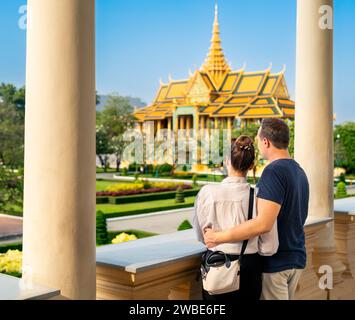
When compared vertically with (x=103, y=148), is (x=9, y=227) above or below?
below

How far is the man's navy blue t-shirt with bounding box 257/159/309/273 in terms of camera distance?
226 centimetres

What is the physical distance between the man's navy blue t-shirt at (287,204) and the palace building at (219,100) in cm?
3388

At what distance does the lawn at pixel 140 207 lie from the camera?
17.3 metres

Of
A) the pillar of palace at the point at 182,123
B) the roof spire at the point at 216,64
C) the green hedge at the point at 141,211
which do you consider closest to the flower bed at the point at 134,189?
the green hedge at the point at 141,211

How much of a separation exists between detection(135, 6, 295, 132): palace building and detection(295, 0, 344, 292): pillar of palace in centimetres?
3220

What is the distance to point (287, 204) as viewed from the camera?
93.2 inches

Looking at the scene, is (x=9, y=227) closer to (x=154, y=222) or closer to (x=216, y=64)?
(x=154, y=222)

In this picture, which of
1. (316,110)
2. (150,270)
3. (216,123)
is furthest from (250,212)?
(216,123)

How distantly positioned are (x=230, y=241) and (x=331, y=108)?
222 cm

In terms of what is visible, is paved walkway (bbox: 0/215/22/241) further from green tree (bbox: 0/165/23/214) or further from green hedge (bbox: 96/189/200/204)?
green hedge (bbox: 96/189/200/204)

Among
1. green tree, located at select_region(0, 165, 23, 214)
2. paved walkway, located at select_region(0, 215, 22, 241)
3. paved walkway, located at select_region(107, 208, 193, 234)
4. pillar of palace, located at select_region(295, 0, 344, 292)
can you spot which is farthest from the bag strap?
paved walkway, located at select_region(0, 215, 22, 241)

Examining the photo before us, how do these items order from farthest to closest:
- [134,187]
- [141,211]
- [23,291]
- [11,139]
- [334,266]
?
[134,187] → [141,211] → [11,139] → [334,266] → [23,291]

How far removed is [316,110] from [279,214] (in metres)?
1.80
